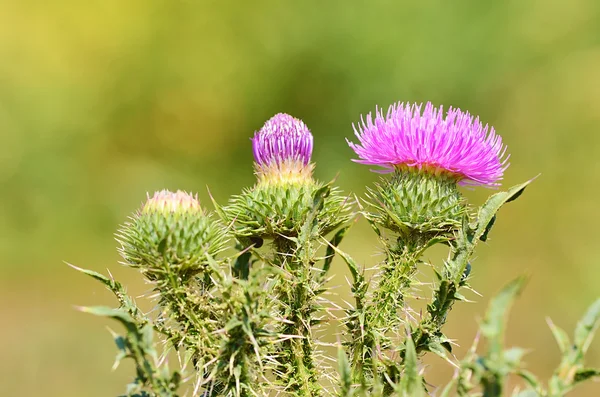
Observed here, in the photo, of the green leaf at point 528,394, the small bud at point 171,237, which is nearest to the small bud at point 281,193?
the small bud at point 171,237

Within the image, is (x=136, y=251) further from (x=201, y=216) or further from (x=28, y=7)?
(x=28, y=7)

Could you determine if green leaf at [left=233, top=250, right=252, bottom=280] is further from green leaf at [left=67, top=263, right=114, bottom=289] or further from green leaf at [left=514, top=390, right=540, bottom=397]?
green leaf at [left=514, top=390, right=540, bottom=397]

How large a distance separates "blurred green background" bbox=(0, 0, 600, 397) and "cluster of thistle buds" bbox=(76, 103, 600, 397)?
4.40 metres

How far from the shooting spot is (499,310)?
106cm

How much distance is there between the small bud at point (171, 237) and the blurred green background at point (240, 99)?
4.65 m

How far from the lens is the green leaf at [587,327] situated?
1.32m

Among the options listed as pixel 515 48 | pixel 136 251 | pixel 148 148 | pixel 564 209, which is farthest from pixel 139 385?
pixel 515 48

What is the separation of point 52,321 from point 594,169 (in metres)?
5.93

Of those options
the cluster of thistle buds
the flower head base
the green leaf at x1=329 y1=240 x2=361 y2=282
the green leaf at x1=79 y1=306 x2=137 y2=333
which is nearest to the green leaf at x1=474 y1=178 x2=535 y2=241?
the cluster of thistle buds

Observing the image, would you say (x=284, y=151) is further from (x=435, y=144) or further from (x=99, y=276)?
(x=99, y=276)

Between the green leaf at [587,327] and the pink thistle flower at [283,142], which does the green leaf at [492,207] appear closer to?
the green leaf at [587,327]

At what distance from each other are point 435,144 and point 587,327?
81 centimetres

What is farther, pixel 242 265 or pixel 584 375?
pixel 242 265

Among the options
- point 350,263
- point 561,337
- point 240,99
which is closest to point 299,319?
point 350,263
